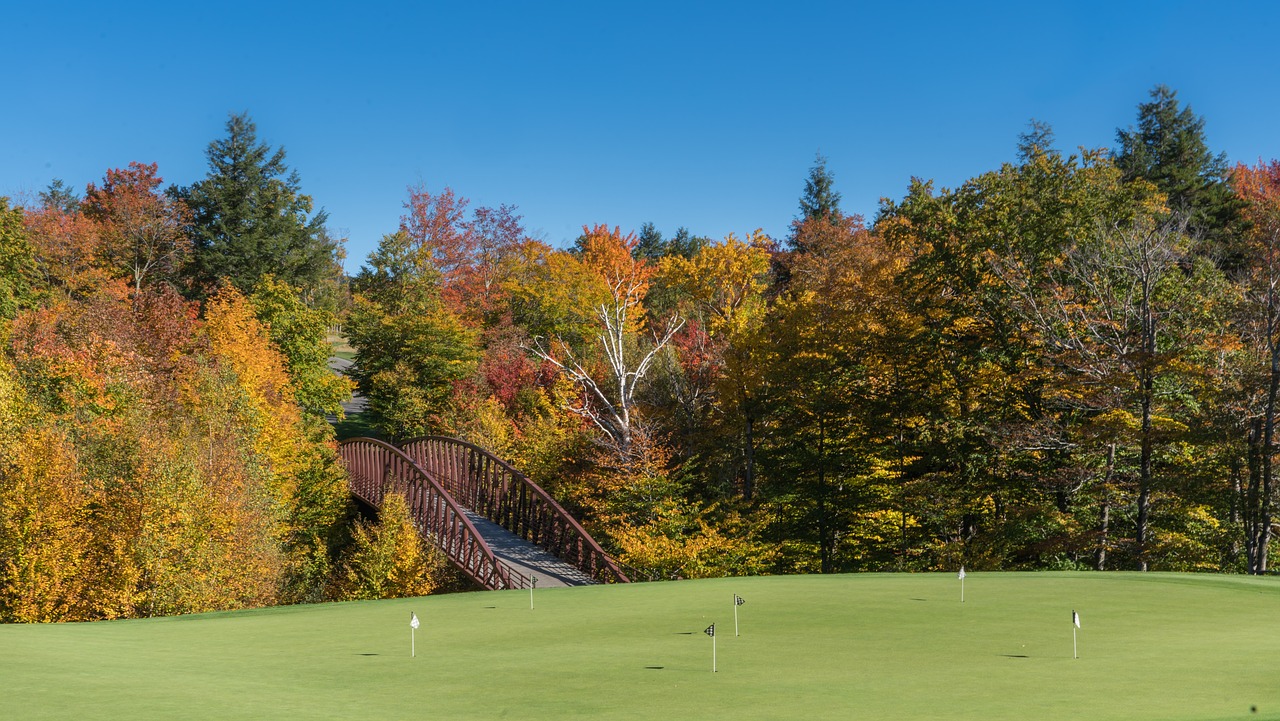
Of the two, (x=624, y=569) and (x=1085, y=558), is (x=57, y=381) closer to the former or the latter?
(x=624, y=569)

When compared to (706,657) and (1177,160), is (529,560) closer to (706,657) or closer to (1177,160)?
(706,657)

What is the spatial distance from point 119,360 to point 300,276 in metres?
27.8

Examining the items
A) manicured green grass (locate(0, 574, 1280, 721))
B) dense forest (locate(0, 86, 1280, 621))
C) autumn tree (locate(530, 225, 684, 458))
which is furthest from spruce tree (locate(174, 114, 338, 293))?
manicured green grass (locate(0, 574, 1280, 721))

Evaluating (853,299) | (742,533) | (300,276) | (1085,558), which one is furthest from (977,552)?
(300,276)

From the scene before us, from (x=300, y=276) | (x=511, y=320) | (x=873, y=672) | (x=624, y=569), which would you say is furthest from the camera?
(x=300, y=276)

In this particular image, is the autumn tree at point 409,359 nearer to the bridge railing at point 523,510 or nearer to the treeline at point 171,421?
the treeline at point 171,421

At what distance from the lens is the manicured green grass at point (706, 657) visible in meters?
6.51

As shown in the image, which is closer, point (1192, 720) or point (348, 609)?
point (1192, 720)

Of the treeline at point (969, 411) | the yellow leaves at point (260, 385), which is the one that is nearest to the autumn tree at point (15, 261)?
the yellow leaves at point (260, 385)

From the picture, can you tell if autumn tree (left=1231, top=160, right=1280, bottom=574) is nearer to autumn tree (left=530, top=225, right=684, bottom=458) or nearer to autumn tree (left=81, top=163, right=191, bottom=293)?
autumn tree (left=530, top=225, right=684, bottom=458)

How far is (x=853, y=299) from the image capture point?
1241 inches

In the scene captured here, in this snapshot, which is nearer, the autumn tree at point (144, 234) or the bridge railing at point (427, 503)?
the bridge railing at point (427, 503)

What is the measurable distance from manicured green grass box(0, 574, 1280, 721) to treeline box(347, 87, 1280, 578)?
10.7m

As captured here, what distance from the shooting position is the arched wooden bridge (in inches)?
1110
